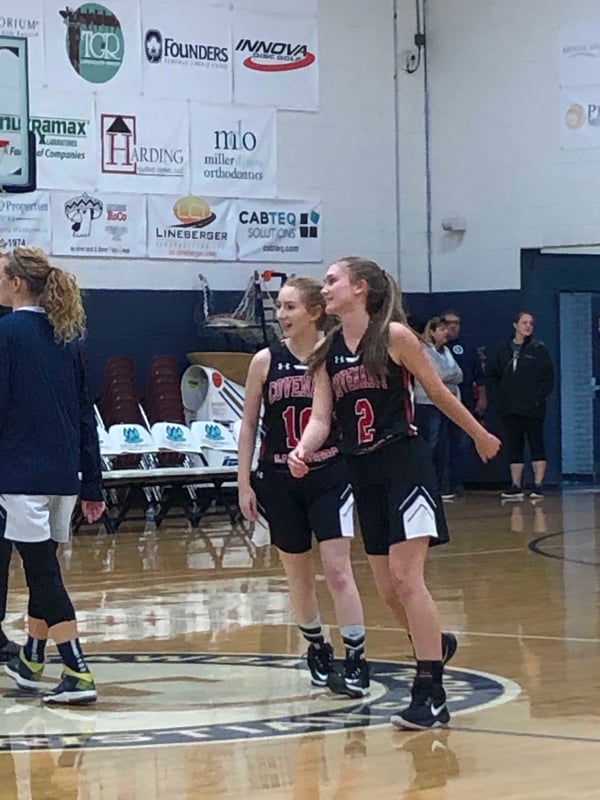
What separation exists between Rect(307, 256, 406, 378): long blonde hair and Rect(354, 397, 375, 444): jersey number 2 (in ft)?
0.42

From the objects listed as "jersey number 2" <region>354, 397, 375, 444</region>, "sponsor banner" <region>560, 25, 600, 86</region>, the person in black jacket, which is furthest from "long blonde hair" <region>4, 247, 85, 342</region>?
"sponsor banner" <region>560, 25, 600, 86</region>

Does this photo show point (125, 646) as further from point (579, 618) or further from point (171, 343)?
point (171, 343)

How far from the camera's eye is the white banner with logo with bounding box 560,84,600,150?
740 inches

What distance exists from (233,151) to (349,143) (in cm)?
165

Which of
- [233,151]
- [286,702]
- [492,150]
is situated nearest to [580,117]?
[492,150]

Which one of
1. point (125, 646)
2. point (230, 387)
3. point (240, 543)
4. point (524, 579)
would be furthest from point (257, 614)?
point (230, 387)

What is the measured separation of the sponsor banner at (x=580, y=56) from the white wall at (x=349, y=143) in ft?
7.06

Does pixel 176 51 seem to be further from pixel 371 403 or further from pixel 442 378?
pixel 371 403

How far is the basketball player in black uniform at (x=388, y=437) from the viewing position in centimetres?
601

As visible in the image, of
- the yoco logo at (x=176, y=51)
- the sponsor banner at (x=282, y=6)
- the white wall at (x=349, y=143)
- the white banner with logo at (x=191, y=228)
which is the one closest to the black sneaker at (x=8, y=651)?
the white banner with logo at (x=191, y=228)

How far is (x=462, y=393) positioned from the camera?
19.4m

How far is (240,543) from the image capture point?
13.6 metres

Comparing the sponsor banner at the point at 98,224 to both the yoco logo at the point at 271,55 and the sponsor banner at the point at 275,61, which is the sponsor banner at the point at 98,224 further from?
the yoco logo at the point at 271,55

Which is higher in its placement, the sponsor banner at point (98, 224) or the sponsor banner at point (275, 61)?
the sponsor banner at point (275, 61)
